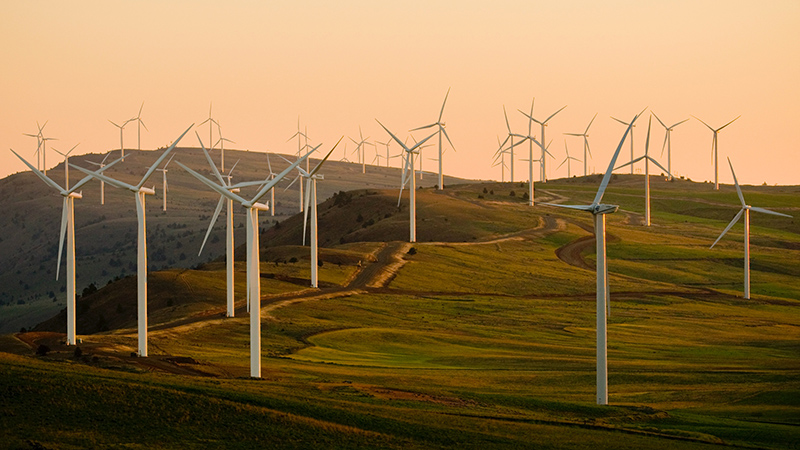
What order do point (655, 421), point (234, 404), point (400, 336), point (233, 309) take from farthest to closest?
point (233, 309) < point (400, 336) < point (655, 421) < point (234, 404)

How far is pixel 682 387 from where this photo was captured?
66625 millimetres

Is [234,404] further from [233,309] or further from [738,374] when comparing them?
[233,309]

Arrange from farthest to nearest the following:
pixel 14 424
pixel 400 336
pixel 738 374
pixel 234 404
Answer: pixel 400 336 → pixel 738 374 → pixel 234 404 → pixel 14 424

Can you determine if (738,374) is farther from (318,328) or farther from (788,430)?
(318,328)

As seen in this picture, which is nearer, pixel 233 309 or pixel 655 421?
pixel 655 421

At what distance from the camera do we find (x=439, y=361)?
8200cm

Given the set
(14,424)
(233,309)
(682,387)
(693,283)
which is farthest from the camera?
(693,283)

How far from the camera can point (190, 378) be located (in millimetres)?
56656

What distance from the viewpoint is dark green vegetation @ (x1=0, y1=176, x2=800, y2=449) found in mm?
47938

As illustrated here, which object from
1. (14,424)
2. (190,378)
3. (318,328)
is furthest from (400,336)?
(14,424)

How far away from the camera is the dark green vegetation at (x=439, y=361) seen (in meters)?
47.9

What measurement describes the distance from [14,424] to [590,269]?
128497mm

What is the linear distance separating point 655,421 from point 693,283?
10579 centimetres

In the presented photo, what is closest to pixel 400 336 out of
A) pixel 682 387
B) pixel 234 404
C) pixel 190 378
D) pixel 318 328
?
pixel 318 328
